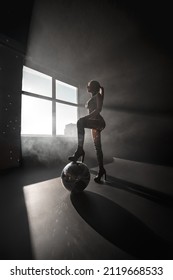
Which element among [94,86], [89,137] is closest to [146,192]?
[94,86]

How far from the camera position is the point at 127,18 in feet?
11.9

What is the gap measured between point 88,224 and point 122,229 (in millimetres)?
257

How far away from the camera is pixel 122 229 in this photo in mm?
1210

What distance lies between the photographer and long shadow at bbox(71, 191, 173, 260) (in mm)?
985

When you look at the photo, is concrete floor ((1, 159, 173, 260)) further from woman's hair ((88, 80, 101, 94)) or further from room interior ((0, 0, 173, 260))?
woman's hair ((88, 80, 101, 94))

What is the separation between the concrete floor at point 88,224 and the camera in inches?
38.7

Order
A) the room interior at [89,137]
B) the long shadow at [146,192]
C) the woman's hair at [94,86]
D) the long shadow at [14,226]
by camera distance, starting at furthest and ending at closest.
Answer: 1. the woman's hair at [94,86]
2. the long shadow at [146,192]
3. the room interior at [89,137]
4. the long shadow at [14,226]

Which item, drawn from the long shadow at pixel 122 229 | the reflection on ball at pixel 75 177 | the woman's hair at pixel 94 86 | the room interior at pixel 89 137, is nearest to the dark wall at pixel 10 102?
the room interior at pixel 89 137

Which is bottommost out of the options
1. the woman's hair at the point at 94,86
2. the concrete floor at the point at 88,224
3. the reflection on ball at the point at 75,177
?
the concrete floor at the point at 88,224

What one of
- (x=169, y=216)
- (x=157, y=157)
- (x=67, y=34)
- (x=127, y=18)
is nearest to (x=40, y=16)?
(x=67, y=34)

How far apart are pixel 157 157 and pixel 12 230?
4862 mm

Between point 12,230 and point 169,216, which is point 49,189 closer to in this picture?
point 12,230

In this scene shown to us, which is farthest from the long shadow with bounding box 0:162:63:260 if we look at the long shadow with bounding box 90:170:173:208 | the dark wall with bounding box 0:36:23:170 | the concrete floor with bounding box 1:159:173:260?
the dark wall with bounding box 0:36:23:170

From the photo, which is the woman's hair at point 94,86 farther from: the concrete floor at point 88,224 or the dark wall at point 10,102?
the dark wall at point 10,102
